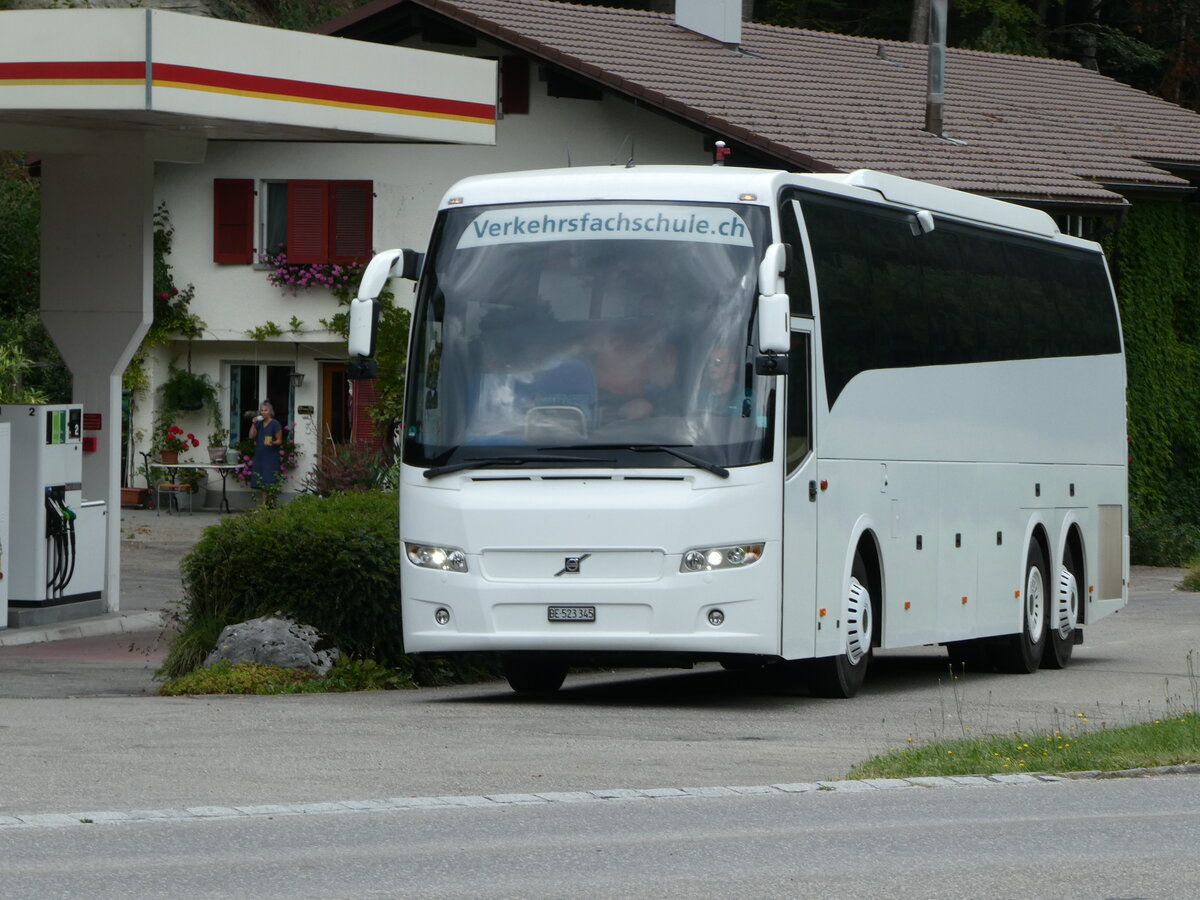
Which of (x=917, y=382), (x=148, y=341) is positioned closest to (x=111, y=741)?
(x=917, y=382)

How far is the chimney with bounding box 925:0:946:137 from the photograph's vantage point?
111ft

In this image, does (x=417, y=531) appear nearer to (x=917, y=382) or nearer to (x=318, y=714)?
(x=318, y=714)

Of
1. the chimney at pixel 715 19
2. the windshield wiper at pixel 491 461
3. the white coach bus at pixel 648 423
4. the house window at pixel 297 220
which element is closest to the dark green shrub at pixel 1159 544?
the chimney at pixel 715 19

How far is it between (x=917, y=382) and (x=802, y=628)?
112 inches

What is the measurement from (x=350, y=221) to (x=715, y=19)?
294 inches

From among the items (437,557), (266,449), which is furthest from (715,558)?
(266,449)

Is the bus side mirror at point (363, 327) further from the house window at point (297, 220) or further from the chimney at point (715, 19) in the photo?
the house window at point (297, 220)

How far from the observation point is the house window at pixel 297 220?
40.1 m

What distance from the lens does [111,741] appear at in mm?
11781

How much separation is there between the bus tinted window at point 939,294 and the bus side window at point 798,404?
353mm

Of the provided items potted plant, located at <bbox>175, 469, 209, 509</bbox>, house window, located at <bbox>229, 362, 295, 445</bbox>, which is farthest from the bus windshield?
house window, located at <bbox>229, 362, 295, 445</bbox>

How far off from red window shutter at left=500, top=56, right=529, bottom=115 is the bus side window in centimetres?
2329

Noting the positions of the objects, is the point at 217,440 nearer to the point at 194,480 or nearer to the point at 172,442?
the point at 172,442

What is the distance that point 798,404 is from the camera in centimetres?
1384
